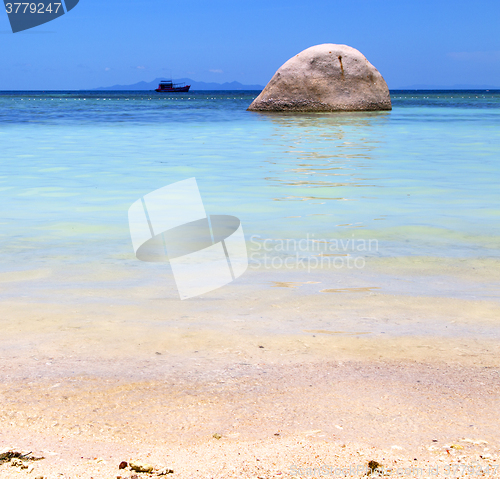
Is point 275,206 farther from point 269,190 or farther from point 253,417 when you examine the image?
point 253,417

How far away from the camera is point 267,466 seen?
1.35 m

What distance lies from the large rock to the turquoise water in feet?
26.1

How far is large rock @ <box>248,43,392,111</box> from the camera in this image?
18.1 metres

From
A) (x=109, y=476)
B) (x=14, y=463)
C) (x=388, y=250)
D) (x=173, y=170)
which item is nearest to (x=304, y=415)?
(x=109, y=476)

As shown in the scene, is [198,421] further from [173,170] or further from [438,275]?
[173,170]

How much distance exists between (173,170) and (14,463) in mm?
5406

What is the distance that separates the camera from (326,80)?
59.5 feet

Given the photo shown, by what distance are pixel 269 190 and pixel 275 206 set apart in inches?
29.6

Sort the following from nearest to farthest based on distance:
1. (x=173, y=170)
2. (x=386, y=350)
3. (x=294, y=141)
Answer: (x=386, y=350)
(x=173, y=170)
(x=294, y=141)

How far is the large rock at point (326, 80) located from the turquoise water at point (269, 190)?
26.1 feet
